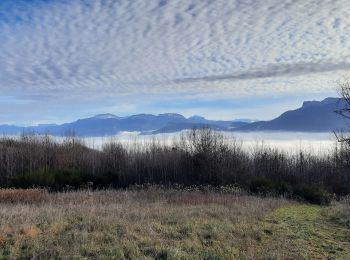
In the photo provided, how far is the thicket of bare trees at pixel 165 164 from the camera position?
33812 mm

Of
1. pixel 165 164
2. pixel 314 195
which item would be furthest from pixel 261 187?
pixel 165 164

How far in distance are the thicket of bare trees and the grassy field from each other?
16344 millimetres

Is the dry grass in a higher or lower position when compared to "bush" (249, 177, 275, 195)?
higher

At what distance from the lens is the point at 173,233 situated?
11.6 meters

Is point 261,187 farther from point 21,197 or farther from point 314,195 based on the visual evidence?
point 21,197

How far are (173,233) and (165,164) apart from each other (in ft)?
84.0

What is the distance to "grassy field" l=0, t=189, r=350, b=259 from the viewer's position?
9.45 m

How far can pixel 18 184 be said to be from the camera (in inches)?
1171

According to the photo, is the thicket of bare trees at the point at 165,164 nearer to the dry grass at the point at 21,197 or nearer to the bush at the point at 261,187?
the bush at the point at 261,187

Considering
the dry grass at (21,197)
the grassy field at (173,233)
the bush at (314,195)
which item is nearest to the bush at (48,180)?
the dry grass at (21,197)

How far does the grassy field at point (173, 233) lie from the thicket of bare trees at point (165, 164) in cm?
1634

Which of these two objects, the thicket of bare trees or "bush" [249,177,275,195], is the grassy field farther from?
the thicket of bare trees

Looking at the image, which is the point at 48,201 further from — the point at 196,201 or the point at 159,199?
the point at 196,201

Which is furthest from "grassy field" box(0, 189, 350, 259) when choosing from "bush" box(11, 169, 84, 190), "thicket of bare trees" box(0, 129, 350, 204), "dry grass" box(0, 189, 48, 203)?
"thicket of bare trees" box(0, 129, 350, 204)
